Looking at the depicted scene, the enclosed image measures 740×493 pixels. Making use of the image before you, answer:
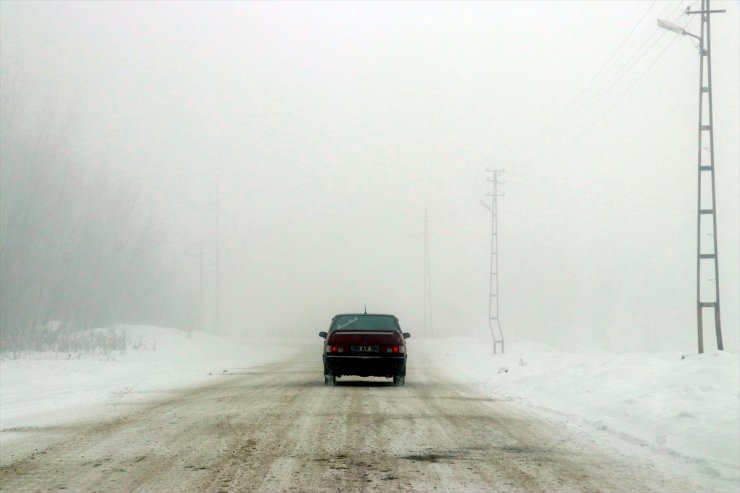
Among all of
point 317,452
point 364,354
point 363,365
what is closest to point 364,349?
point 364,354

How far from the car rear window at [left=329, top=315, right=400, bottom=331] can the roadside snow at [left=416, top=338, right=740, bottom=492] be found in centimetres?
285

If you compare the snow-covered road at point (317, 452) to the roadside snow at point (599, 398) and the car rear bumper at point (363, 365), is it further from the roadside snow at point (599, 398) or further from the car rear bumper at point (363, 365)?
the car rear bumper at point (363, 365)

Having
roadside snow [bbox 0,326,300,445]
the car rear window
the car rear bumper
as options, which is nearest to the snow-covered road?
roadside snow [bbox 0,326,300,445]

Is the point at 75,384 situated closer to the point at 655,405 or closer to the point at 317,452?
the point at 317,452

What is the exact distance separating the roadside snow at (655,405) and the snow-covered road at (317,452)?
57 cm

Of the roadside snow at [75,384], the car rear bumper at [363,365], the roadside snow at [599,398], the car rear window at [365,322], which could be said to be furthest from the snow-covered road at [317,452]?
the car rear window at [365,322]

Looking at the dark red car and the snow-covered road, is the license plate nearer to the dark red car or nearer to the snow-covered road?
the dark red car

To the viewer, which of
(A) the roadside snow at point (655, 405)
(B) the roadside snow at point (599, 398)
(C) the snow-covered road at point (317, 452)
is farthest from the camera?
(B) the roadside snow at point (599, 398)

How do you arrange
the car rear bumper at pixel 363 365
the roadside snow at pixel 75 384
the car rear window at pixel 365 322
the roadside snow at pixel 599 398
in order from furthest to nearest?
the car rear window at pixel 365 322, the car rear bumper at pixel 363 365, the roadside snow at pixel 75 384, the roadside snow at pixel 599 398

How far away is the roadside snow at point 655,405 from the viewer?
8609 mm

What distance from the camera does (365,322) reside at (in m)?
20.1

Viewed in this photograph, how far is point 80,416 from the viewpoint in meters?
12.5

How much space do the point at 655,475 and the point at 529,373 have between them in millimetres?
15574

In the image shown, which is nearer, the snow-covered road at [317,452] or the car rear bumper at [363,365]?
the snow-covered road at [317,452]
